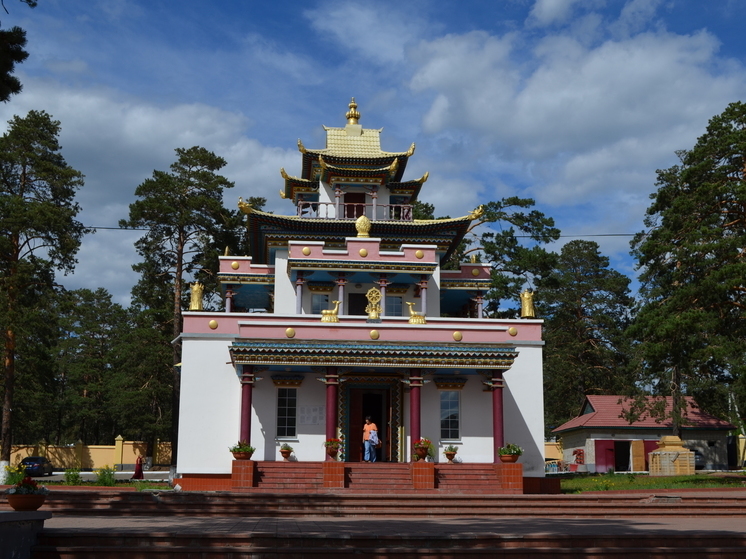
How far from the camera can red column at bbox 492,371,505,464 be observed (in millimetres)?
25188

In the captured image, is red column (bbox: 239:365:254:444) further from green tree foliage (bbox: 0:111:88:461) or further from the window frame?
green tree foliage (bbox: 0:111:88:461)

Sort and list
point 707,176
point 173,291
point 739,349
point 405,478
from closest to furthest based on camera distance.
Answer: point 405,478 → point 739,349 → point 707,176 → point 173,291

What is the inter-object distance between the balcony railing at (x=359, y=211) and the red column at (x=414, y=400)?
10.6 metres

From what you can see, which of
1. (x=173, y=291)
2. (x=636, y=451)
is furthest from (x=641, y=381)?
(x=173, y=291)

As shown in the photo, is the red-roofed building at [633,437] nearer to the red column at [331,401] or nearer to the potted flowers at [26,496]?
the red column at [331,401]

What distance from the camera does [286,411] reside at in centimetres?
2688

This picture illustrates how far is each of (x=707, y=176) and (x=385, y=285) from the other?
1252 centimetres

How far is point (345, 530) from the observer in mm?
14633

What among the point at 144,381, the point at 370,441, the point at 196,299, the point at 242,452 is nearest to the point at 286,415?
the point at 370,441

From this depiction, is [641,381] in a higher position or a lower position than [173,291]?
lower

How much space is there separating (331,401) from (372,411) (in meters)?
3.35

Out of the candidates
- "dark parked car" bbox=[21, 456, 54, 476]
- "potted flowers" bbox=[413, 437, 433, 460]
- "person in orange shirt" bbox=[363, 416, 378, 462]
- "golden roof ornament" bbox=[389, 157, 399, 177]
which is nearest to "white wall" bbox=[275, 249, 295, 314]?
"golden roof ornament" bbox=[389, 157, 399, 177]

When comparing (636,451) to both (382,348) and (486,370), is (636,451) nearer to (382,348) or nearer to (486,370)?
(486,370)

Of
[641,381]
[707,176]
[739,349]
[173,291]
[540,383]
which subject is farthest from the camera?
[173,291]
